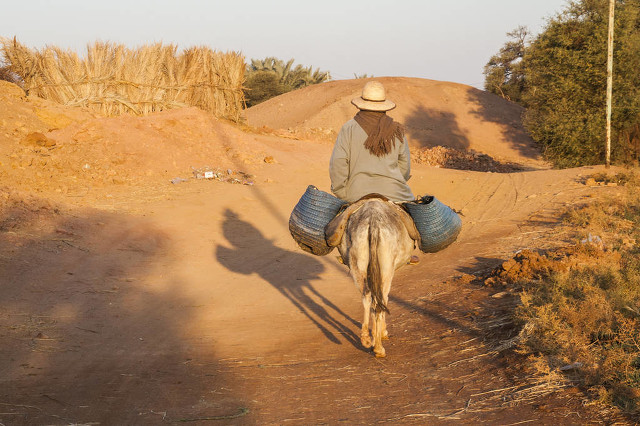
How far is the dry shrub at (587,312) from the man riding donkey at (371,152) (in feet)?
6.35

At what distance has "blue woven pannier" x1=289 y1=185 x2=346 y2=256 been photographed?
21.9ft

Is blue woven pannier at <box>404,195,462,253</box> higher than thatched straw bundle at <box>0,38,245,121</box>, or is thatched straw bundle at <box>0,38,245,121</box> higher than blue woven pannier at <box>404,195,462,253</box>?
thatched straw bundle at <box>0,38,245,121</box>

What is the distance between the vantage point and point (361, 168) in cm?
652

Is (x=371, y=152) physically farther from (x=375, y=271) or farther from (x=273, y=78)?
(x=273, y=78)

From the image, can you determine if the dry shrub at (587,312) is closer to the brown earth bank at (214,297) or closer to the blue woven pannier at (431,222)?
the brown earth bank at (214,297)

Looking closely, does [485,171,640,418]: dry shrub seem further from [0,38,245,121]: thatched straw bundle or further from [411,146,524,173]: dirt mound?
[411,146,524,173]: dirt mound

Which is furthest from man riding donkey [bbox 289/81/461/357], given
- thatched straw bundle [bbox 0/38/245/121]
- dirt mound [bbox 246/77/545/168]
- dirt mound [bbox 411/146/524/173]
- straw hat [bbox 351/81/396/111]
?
dirt mound [bbox 246/77/545/168]

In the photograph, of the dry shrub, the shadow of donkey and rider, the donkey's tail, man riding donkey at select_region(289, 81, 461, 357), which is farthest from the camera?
the shadow of donkey and rider

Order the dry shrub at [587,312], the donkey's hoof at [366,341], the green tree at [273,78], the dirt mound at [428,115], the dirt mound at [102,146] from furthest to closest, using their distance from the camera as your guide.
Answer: the green tree at [273,78]
the dirt mound at [428,115]
the dirt mound at [102,146]
the donkey's hoof at [366,341]
the dry shrub at [587,312]

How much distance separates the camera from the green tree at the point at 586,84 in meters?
23.4

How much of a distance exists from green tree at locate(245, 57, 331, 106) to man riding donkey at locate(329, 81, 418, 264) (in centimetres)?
4293

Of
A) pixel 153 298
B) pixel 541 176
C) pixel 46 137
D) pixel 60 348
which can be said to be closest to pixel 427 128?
pixel 541 176

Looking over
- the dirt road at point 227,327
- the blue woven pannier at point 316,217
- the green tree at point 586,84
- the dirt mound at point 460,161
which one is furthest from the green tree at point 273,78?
the blue woven pannier at point 316,217

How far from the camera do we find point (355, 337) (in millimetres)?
7223
